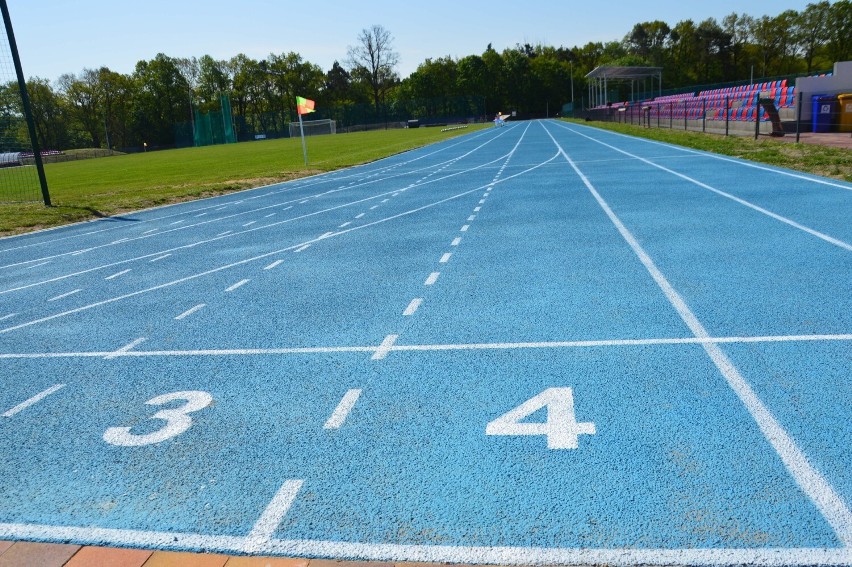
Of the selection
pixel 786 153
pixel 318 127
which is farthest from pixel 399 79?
pixel 786 153

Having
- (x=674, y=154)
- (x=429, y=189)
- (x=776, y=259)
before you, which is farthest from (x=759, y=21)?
(x=776, y=259)

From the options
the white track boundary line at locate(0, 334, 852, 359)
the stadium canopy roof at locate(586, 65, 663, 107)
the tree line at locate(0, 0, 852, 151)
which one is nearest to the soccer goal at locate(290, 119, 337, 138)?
the tree line at locate(0, 0, 852, 151)

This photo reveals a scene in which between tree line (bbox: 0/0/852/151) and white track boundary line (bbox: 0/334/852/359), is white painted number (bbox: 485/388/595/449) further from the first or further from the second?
tree line (bbox: 0/0/852/151)

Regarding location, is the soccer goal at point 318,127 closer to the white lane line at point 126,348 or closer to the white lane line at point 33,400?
the white lane line at point 126,348

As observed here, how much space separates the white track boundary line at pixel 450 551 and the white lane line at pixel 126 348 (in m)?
2.71

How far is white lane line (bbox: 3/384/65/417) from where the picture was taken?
4703 mm

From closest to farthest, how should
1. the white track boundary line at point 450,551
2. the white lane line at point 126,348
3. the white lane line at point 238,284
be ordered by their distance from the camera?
the white track boundary line at point 450,551 < the white lane line at point 126,348 < the white lane line at point 238,284

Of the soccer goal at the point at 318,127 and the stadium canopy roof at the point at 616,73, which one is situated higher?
the stadium canopy roof at the point at 616,73

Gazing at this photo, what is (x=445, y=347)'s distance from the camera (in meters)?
5.46

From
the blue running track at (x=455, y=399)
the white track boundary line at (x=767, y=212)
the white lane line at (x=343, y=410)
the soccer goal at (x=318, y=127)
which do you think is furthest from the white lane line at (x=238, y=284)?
the soccer goal at (x=318, y=127)

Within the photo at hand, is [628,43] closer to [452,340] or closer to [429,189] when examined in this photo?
[429,189]

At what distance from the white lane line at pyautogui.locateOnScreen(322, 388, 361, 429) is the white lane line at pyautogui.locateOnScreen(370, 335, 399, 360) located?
2.19ft

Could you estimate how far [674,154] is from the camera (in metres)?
22.1

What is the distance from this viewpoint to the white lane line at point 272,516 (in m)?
3.03
